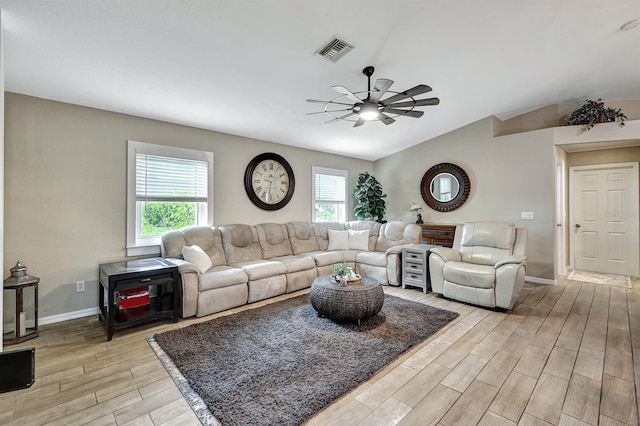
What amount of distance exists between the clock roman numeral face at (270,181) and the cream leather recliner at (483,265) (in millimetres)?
2807

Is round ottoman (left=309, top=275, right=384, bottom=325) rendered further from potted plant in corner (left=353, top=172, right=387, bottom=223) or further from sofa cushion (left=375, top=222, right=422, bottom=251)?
potted plant in corner (left=353, top=172, right=387, bottom=223)

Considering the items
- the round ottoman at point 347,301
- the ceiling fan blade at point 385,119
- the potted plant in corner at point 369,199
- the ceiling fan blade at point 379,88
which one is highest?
the ceiling fan blade at point 379,88

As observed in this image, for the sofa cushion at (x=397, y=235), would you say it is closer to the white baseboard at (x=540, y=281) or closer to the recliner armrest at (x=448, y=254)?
the recliner armrest at (x=448, y=254)

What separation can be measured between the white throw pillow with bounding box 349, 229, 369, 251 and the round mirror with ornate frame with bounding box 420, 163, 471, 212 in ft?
5.63

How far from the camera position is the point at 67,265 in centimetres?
321

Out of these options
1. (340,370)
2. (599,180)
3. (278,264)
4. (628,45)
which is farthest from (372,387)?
(599,180)

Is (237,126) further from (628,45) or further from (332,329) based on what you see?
(628,45)

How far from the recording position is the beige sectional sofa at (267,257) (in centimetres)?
336

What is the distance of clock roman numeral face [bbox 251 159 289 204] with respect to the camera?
4.93m

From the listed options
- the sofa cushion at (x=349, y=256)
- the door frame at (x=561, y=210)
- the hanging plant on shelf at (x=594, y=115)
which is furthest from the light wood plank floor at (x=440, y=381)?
the hanging plant on shelf at (x=594, y=115)

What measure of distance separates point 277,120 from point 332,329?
3.04m

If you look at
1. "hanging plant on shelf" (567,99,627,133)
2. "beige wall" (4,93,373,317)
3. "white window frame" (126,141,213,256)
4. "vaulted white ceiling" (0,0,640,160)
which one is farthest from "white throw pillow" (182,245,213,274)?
"hanging plant on shelf" (567,99,627,133)

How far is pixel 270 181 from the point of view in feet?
A: 16.8

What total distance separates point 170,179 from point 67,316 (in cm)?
197
